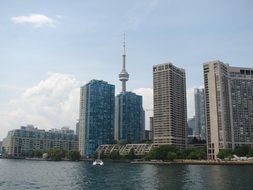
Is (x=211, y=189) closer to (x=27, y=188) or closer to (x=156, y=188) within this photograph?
(x=156, y=188)

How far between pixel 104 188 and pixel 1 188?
2435 centimetres

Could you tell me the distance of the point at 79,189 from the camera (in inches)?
3381

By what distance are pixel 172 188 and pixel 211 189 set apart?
29.5 feet

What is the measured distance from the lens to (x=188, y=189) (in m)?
84.3

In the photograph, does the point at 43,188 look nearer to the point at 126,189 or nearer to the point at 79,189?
the point at 79,189

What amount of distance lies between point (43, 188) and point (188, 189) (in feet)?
113

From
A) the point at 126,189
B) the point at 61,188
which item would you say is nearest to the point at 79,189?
the point at 61,188

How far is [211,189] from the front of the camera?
83625mm

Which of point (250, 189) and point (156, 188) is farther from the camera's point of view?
point (156, 188)

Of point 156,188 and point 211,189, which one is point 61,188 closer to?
point 156,188

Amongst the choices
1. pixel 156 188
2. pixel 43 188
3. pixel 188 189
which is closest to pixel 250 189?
pixel 188 189

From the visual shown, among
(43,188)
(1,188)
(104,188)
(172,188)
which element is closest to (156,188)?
(172,188)

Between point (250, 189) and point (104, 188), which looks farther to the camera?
point (104, 188)

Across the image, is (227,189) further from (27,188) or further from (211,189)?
(27,188)
